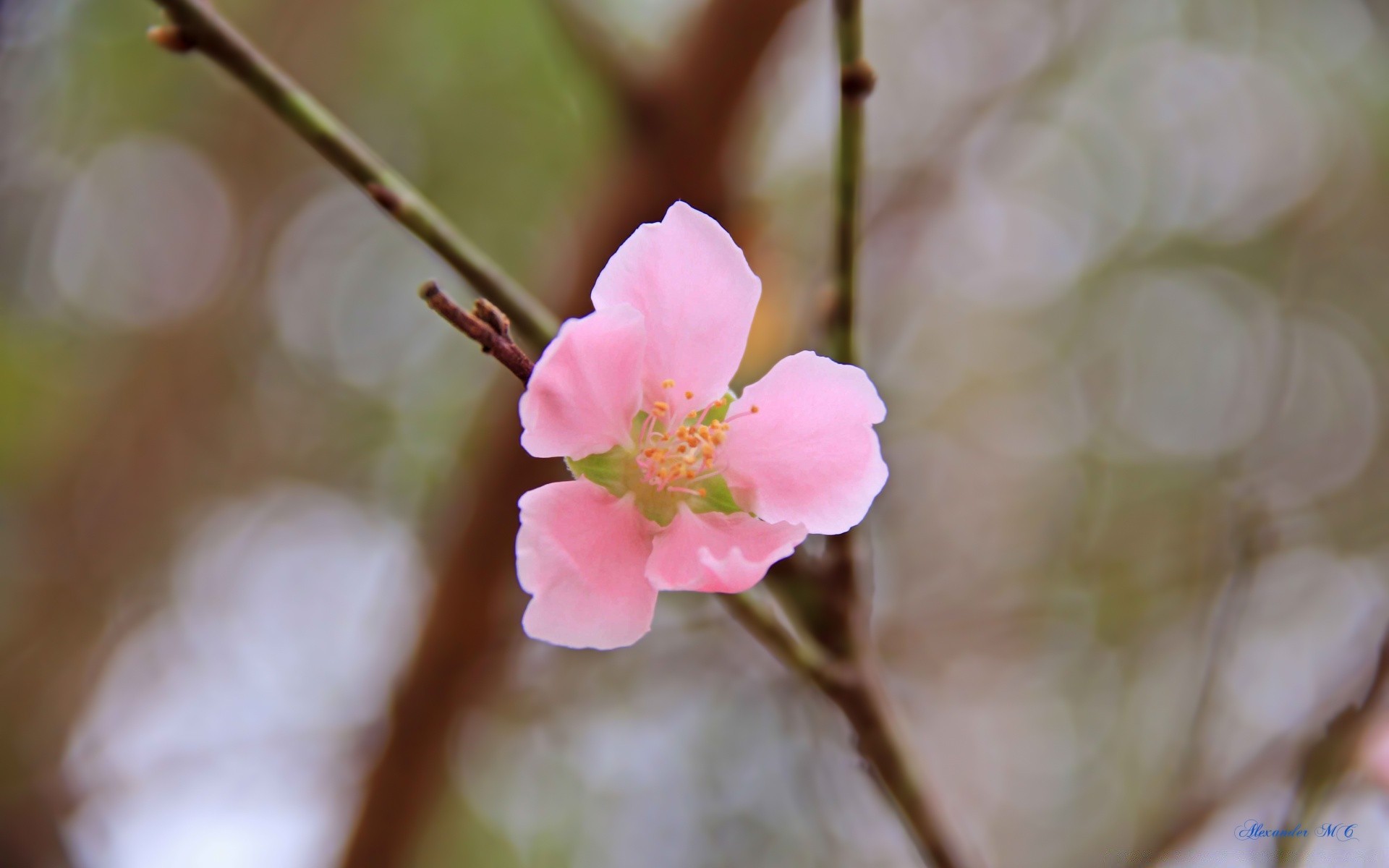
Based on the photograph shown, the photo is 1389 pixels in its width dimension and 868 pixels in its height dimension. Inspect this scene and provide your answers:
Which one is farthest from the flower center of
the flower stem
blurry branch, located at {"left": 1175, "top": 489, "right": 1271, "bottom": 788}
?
blurry branch, located at {"left": 1175, "top": 489, "right": 1271, "bottom": 788}

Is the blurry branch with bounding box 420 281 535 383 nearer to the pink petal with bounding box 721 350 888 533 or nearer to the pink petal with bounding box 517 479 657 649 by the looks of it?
the pink petal with bounding box 517 479 657 649

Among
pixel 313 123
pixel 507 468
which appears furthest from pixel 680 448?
pixel 507 468

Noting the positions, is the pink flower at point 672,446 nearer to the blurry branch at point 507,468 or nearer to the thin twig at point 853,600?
the thin twig at point 853,600

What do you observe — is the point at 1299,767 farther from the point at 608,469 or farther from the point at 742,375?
the point at 742,375

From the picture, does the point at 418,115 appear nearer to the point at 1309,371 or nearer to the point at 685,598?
the point at 685,598

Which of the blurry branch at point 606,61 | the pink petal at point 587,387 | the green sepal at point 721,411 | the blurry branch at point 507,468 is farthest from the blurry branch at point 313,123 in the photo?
the blurry branch at point 606,61
